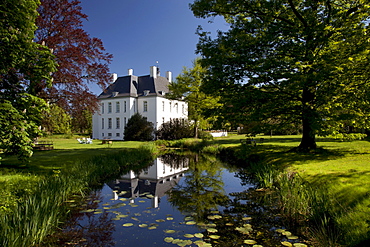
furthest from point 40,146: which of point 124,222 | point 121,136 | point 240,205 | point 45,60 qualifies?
point 121,136

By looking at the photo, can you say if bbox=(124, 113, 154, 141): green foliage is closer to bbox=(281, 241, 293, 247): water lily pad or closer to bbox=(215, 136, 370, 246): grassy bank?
bbox=(215, 136, 370, 246): grassy bank

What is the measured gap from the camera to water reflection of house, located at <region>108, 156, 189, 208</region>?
26.6ft

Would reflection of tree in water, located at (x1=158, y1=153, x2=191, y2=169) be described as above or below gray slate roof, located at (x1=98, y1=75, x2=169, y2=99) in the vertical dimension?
below

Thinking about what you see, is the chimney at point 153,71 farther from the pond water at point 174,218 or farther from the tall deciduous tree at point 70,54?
the pond water at point 174,218

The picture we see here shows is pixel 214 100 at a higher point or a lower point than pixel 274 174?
higher

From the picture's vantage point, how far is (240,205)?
6664 mm

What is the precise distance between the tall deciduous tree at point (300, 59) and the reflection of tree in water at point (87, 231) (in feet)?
23.0

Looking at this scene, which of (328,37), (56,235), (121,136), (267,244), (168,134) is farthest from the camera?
(121,136)

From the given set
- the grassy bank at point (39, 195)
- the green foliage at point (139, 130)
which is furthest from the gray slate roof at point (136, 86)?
the grassy bank at point (39, 195)

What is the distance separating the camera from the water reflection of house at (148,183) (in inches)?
319

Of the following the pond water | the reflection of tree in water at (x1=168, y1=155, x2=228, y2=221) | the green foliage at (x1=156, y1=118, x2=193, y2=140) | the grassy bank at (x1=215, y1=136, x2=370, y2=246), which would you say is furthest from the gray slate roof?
the grassy bank at (x1=215, y1=136, x2=370, y2=246)

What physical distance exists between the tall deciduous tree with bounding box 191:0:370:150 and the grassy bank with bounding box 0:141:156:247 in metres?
6.26

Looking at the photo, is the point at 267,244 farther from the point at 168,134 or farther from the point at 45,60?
the point at 168,134

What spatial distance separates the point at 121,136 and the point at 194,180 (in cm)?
2911
